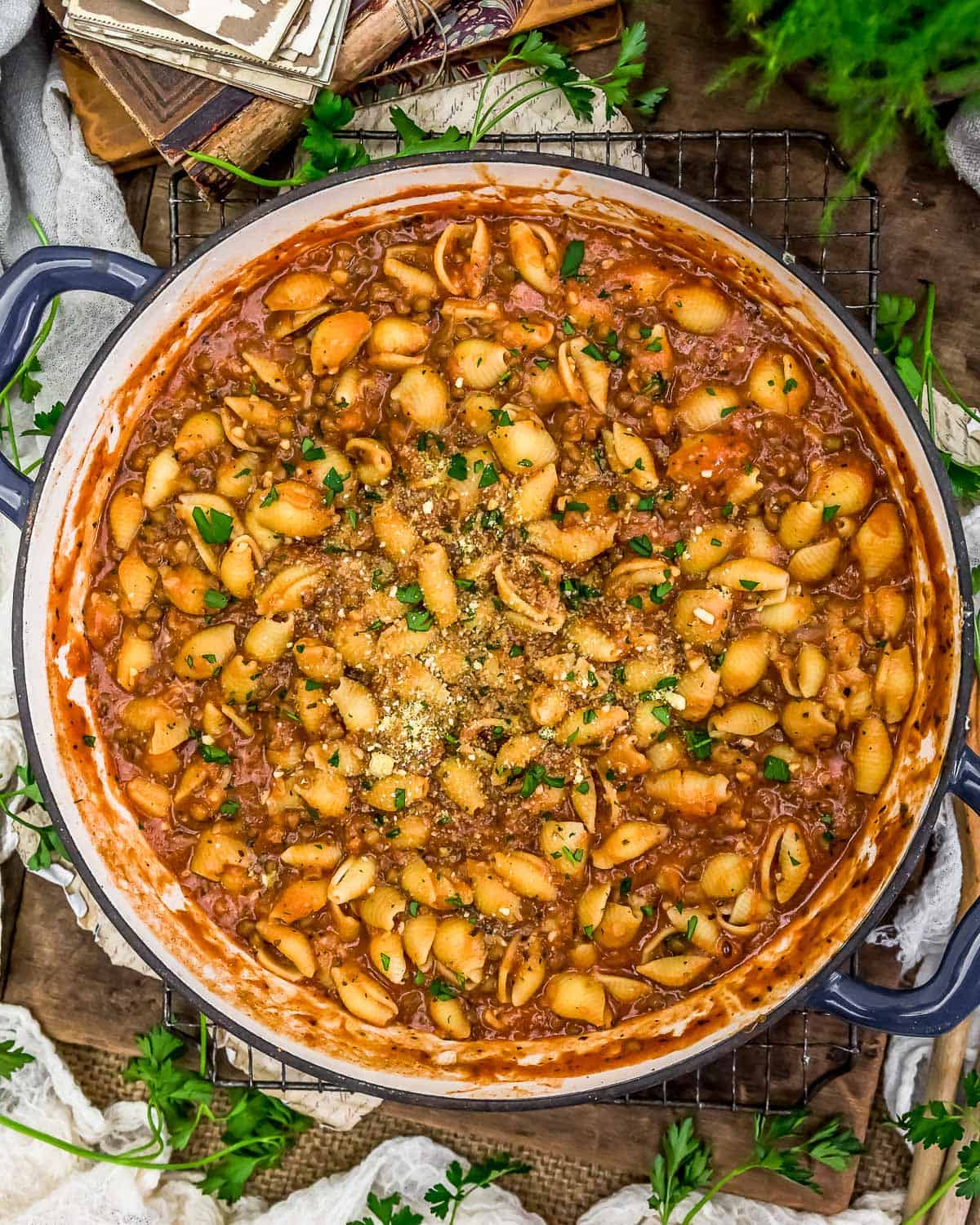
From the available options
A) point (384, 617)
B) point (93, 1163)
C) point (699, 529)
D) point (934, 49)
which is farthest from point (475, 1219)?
point (934, 49)

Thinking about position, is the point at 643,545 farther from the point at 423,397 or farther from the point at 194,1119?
the point at 194,1119

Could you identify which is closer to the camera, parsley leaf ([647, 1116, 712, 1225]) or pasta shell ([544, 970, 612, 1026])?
pasta shell ([544, 970, 612, 1026])

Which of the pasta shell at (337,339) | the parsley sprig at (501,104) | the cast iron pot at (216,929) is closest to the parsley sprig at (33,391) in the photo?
the cast iron pot at (216,929)

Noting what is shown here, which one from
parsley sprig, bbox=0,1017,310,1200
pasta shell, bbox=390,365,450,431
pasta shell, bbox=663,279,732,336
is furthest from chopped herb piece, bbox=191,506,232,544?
parsley sprig, bbox=0,1017,310,1200

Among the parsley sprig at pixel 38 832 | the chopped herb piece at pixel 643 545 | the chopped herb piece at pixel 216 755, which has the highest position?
the chopped herb piece at pixel 643 545

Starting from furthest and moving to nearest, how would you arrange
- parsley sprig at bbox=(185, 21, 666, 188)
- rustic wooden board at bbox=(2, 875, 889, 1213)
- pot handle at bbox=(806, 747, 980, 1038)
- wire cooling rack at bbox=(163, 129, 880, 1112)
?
rustic wooden board at bbox=(2, 875, 889, 1213)
wire cooling rack at bbox=(163, 129, 880, 1112)
parsley sprig at bbox=(185, 21, 666, 188)
pot handle at bbox=(806, 747, 980, 1038)

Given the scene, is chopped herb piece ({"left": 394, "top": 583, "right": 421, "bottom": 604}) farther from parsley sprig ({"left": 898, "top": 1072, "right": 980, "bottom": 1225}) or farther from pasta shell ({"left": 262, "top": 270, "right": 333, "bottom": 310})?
parsley sprig ({"left": 898, "top": 1072, "right": 980, "bottom": 1225})

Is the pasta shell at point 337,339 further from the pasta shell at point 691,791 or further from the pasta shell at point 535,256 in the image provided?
the pasta shell at point 691,791

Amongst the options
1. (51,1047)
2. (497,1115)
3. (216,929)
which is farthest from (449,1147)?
(51,1047)
